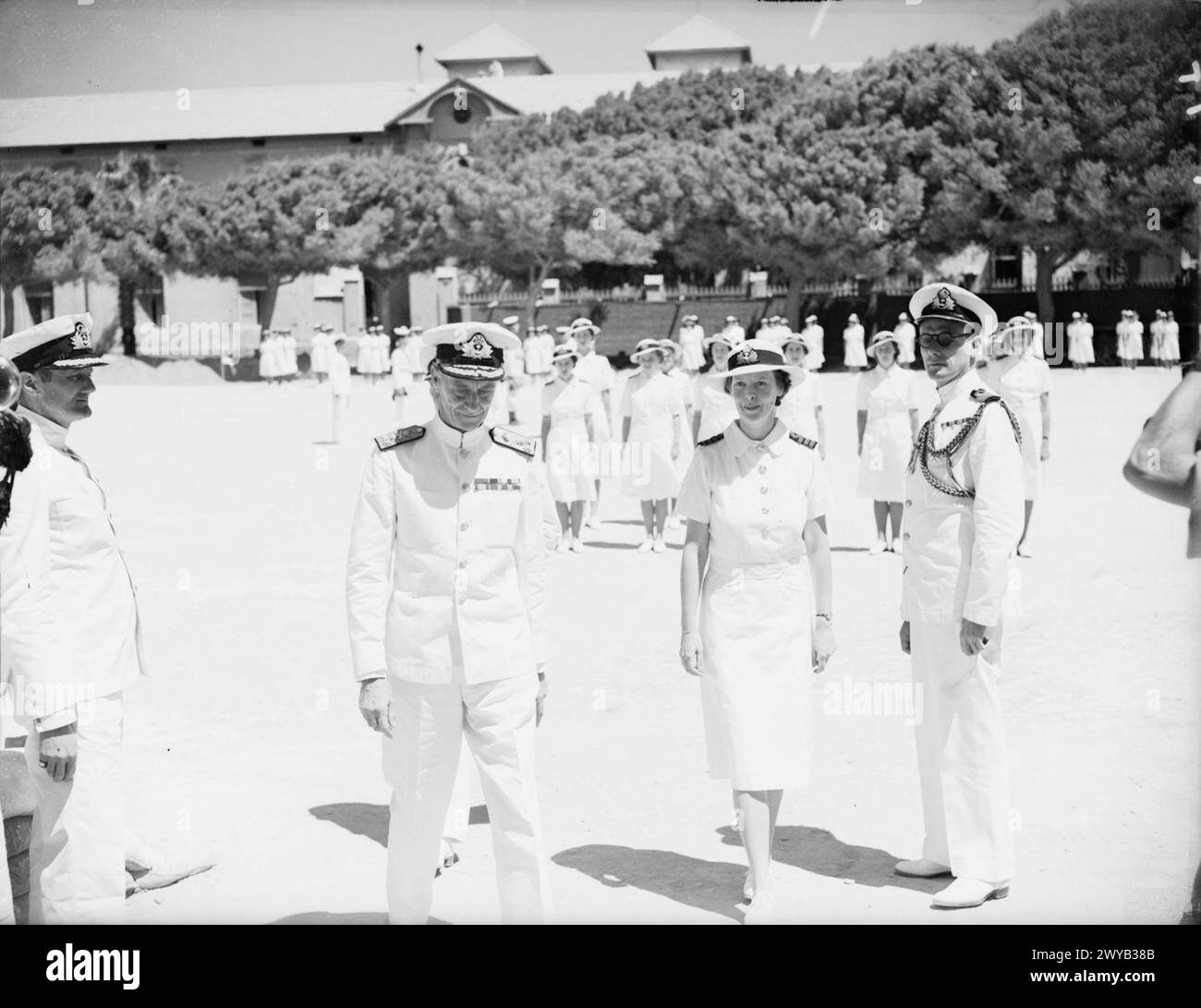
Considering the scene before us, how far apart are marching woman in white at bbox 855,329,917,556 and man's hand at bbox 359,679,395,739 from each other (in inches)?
327

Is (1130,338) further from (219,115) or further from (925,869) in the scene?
(219,115)

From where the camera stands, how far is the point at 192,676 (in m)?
8.62

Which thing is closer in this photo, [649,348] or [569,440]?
[569,440]

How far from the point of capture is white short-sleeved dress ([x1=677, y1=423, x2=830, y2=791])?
5.11 metres

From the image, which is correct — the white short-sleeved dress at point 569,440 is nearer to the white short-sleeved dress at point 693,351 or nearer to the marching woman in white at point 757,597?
the marching woman in white at point 757,597

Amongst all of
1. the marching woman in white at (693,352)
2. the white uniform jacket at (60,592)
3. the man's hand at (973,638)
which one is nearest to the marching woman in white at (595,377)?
the man's hand at (973,638)

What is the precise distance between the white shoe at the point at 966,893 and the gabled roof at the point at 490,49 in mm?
65710

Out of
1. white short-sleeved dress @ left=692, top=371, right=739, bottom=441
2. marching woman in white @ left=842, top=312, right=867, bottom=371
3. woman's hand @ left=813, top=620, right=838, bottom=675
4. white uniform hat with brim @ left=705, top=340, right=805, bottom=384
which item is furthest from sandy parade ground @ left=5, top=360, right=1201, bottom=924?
marching woman in white @ left=842, top=312, right=867, bottom=371

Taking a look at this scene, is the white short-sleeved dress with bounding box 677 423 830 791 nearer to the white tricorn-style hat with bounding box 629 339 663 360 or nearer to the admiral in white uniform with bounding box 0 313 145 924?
Result: the admiral in white uniform with bounding box 0 313 145 924

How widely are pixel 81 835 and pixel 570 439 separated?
912cm

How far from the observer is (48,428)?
4.62 m

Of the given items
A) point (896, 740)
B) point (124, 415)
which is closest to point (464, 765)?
point (896, 740)

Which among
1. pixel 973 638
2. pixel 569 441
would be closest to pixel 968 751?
pixel 973 638
